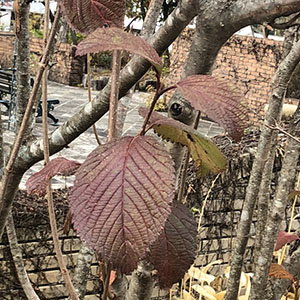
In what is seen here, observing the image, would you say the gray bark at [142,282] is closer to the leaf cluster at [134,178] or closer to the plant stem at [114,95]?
the leaf cluster at [134,178]

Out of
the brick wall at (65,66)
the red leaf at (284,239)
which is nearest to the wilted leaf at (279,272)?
the red leaf at (284,239)

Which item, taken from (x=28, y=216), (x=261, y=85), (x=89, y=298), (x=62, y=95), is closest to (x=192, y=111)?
(x=28, y=216)

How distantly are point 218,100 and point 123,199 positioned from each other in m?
0.19

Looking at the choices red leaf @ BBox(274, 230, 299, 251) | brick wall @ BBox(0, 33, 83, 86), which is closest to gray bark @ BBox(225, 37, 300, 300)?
red leaf @ BBox(274, 230, 299, 251)

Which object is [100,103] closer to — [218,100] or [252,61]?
[218,100]

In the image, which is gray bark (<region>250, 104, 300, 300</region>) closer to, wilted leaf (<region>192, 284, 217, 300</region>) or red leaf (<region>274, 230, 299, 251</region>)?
red leaf (<region>274, 230, 299, 251</region>)

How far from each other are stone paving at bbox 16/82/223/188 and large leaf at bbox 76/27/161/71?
2.44 feet

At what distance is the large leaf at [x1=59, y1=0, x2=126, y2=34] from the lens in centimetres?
67

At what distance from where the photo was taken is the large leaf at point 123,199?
55 centimetres

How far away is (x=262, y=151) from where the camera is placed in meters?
1.40

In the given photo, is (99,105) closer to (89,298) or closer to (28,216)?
(28,216)

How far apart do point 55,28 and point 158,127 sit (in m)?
0.22

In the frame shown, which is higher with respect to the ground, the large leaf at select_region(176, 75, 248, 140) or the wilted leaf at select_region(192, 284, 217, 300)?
the large leaf at select_region(176, 75, 248, 140)

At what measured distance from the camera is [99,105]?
892mm
